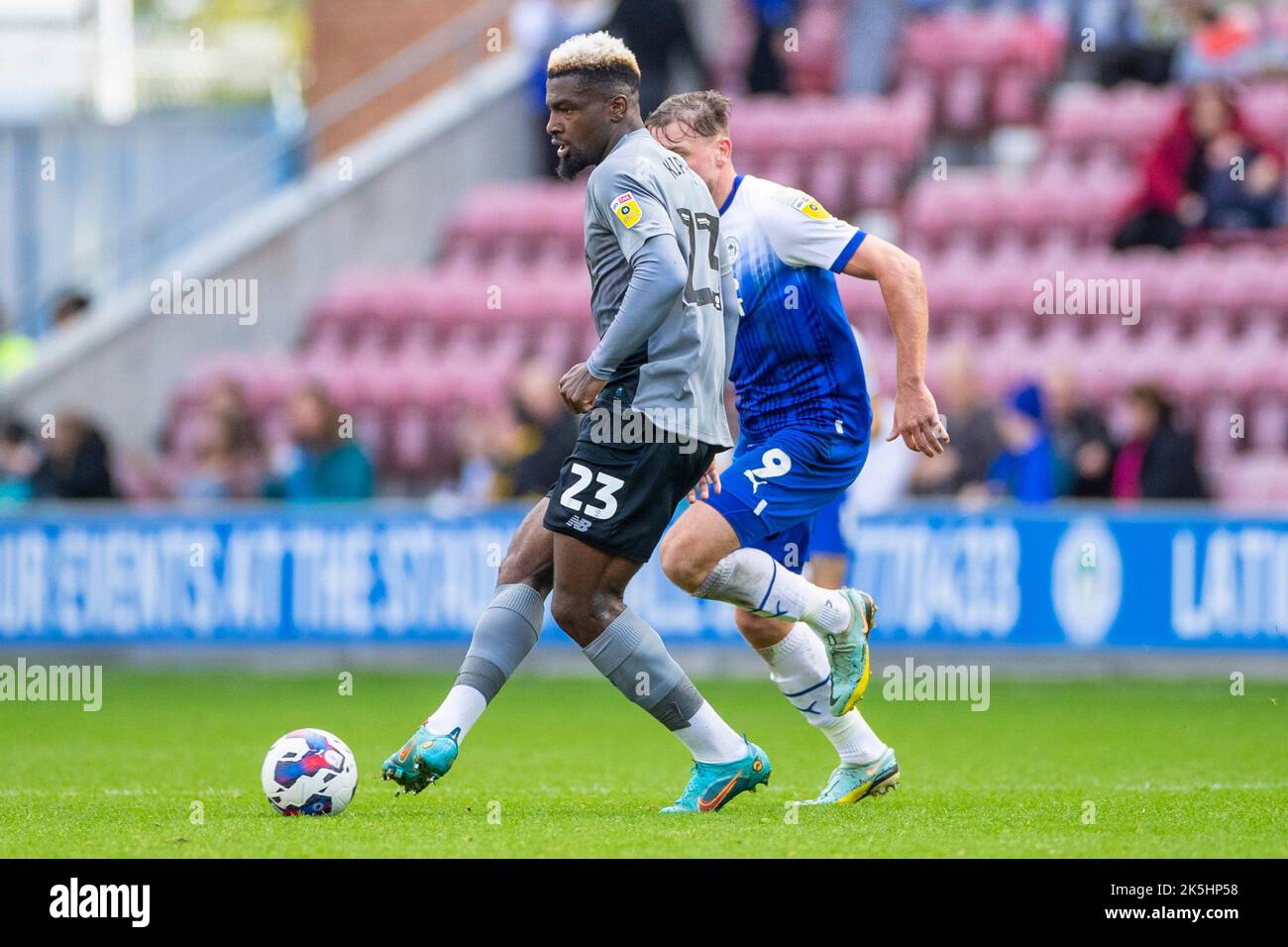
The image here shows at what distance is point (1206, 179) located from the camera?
Result: 51.9ft

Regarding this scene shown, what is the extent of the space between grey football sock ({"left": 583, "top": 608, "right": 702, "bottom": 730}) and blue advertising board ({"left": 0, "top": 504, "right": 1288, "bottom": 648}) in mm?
6483

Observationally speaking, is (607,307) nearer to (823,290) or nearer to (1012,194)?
(823,290)

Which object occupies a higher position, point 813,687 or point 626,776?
point 813,687

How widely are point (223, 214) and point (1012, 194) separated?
29.9ft

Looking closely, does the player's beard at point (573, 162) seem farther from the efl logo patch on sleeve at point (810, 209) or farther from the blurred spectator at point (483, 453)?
the blurred spectator at point (483, 453)

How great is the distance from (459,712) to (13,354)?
13034 millimetres

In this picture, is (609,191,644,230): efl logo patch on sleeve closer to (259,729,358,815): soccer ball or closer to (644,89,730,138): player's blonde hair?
(644,89,730,138): player's blonde hair

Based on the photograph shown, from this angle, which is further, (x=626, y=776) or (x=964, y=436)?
(x=964, y=436)

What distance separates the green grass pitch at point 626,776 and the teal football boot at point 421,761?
15 centimetres

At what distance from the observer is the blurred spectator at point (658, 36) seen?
17984mm

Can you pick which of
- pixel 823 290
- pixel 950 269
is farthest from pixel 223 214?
pixel 823 290

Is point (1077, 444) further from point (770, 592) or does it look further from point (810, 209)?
point (770, 592)

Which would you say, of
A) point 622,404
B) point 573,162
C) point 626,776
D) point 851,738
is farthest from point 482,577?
point 573,162

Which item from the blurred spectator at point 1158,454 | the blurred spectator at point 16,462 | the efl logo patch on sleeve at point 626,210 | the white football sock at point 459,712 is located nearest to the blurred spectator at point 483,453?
the blurred spectator at point 16,462
